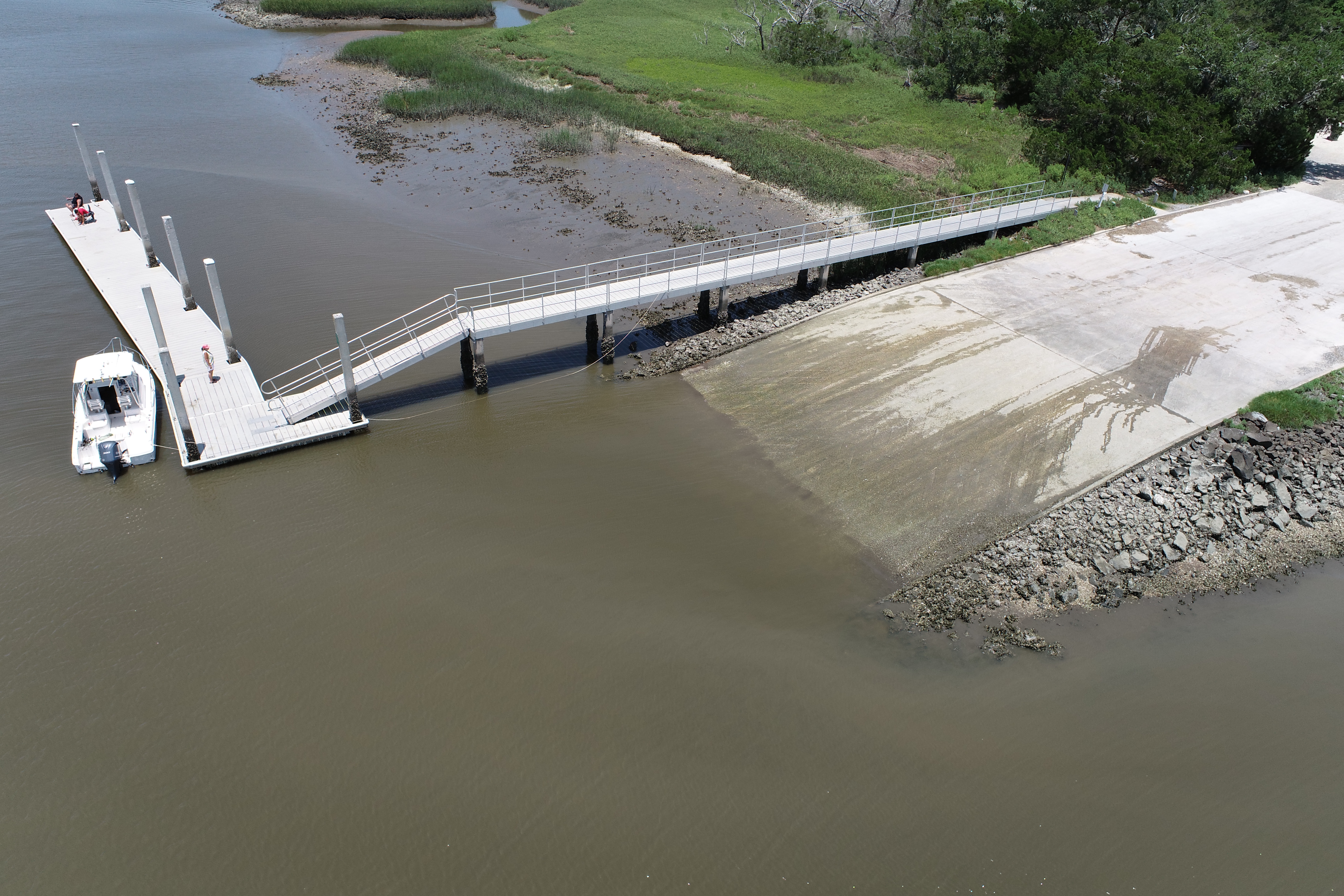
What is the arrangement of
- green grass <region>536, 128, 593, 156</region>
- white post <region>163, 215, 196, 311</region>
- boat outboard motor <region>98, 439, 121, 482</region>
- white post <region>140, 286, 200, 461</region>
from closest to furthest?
→ white post <region>140, 286, 200, 461</region> < boat outboard motor <region>98, 439, 121, 482</region> < white post <region>163, 215, 196, 311</region> < green grass <region>536, 128, 593, 156</region>

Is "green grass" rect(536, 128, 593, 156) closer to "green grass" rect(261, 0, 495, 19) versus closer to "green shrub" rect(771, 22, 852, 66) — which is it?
"green shrub" rect(771, 22, 852, 66)

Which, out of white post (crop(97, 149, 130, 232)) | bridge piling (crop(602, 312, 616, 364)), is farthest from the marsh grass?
white post (crop(97, 149, 130, 232))

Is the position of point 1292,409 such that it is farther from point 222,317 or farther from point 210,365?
point 210,365

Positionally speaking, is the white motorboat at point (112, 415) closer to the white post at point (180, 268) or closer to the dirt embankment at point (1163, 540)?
the white post at point (180, 268)

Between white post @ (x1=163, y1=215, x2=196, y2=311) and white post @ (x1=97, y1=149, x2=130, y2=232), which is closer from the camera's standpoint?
white post @ (x1=163, y1=215, x2=196, y2=311)

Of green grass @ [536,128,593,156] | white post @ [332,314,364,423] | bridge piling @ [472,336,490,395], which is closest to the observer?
white post @ [332,314,364,423]

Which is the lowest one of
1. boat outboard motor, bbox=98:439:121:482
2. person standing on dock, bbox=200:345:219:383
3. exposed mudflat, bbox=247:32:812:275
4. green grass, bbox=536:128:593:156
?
boat outboard motor, bbox=98:439:121:482

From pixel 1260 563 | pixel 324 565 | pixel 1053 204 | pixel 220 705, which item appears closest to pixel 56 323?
pixel 324 565

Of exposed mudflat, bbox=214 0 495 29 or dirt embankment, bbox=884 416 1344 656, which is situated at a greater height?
exposed mudflat, bbox=214 0 495 29
